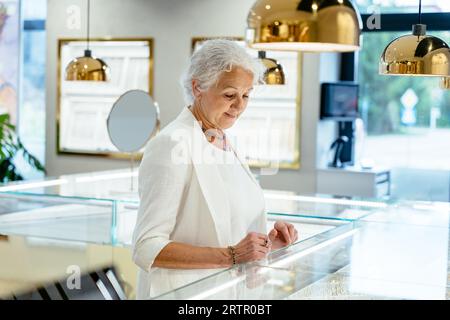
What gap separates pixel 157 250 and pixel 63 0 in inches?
251

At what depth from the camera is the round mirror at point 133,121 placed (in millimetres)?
5293

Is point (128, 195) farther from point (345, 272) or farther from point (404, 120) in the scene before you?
point (404, 120)

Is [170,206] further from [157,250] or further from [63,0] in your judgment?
[63,0]

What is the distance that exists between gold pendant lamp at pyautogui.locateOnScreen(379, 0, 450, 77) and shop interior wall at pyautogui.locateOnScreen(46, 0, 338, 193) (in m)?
3.87

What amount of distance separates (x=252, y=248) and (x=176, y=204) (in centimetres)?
26

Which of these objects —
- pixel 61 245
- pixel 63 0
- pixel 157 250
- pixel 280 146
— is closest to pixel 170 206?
pixel 157 250

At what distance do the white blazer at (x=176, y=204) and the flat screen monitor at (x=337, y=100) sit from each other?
15.5 feet

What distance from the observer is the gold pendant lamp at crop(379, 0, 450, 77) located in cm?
313

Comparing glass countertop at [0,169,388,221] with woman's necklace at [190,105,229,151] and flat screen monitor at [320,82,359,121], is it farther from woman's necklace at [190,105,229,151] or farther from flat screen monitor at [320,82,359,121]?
flat screen monitor at [320,82,359,121]

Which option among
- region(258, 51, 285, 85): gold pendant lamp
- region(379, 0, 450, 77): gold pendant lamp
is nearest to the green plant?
region(258, 51, 285, 85): gold pendant lamp

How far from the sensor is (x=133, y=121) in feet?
17.6

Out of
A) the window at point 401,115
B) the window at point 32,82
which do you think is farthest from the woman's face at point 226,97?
the window at point 32,82

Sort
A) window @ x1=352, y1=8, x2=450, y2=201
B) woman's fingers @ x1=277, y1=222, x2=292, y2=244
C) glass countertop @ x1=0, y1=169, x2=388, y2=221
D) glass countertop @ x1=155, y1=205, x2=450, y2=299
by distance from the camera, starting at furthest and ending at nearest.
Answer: window @ x1=352, y1=8, x2=450, y2=201
glass countertop @ x1=0, y1=169, x2=388, y2=221
woman's fingers @ x1=277, y1=222, x2=292, y2=244
glass countertop @ x1=155, y1=205, x2=450, y2=299

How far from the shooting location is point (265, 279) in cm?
189
